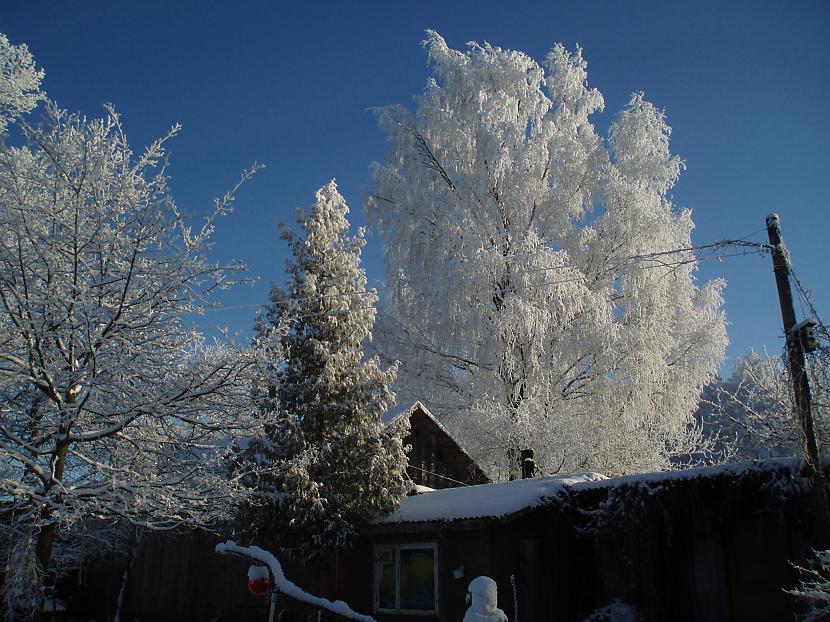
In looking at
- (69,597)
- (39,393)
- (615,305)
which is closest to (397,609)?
(39,393)

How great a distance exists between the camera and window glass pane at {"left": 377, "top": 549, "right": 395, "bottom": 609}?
13.7 m

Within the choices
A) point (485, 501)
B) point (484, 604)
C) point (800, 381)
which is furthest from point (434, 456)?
point (484, 604)

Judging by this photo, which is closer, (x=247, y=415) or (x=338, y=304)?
(x=247, y=415)

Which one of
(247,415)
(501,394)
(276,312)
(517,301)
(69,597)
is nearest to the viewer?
(247,415)

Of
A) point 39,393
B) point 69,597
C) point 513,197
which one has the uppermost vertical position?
point 513,197

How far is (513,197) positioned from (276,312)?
23.3ft

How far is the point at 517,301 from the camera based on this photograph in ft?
51.2

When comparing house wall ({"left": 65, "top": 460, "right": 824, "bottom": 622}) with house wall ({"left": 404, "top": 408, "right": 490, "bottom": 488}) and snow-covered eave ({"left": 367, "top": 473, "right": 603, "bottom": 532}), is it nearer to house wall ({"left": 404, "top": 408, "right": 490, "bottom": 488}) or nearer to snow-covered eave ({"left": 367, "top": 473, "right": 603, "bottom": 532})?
snow-covered eave ({"left": 367, "top": 473, "right": 603, "bottom": 532})

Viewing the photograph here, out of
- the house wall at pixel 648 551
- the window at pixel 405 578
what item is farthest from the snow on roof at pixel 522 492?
the window at pixel 405 578

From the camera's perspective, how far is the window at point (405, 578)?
13.1 meters

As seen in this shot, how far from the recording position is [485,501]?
40.5 feet

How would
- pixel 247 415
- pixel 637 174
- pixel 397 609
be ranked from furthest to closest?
pixel 637 174, pixel 397 609, pixel 247 415

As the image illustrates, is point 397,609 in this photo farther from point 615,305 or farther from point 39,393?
point 615,305

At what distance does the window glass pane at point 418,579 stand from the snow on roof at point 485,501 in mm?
768
